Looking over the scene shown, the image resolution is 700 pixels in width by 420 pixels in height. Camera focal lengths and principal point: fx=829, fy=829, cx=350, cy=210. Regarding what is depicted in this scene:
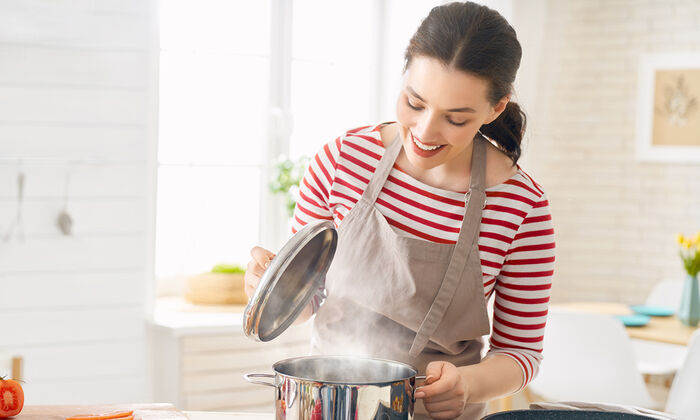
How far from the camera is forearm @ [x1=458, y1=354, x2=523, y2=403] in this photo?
126 cm

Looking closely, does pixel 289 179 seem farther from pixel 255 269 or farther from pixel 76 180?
pixel 255 269

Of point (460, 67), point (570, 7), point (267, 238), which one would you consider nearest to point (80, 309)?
point (267, 238)

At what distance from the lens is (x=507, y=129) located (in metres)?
1.45

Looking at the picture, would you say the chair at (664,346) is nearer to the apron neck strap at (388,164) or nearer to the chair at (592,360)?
the chair at (592,360)

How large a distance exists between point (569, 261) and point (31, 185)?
2.90 metres

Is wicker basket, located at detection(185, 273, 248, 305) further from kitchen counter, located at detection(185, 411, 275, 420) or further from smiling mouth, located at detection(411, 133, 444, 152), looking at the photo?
smiling mouth, located at detection(411, 133, 444, 152)

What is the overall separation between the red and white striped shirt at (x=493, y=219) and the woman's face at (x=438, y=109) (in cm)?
15

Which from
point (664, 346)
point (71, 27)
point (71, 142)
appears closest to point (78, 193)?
point (71, 142)

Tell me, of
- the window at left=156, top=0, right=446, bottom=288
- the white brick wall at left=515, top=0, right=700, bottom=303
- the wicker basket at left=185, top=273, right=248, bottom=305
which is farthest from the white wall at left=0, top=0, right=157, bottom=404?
the white brick wall at left=515, top=0, right=700, bottom=303

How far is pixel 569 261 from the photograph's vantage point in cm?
461

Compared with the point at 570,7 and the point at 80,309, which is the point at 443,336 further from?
the point at 570,7

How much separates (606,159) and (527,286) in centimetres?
341

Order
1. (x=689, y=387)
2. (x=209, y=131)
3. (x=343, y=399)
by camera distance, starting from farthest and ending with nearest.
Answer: (x=209, y=131)
(x=689, y=387)
(x=343, y=399)

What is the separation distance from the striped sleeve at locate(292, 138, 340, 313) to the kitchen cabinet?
173 cm
